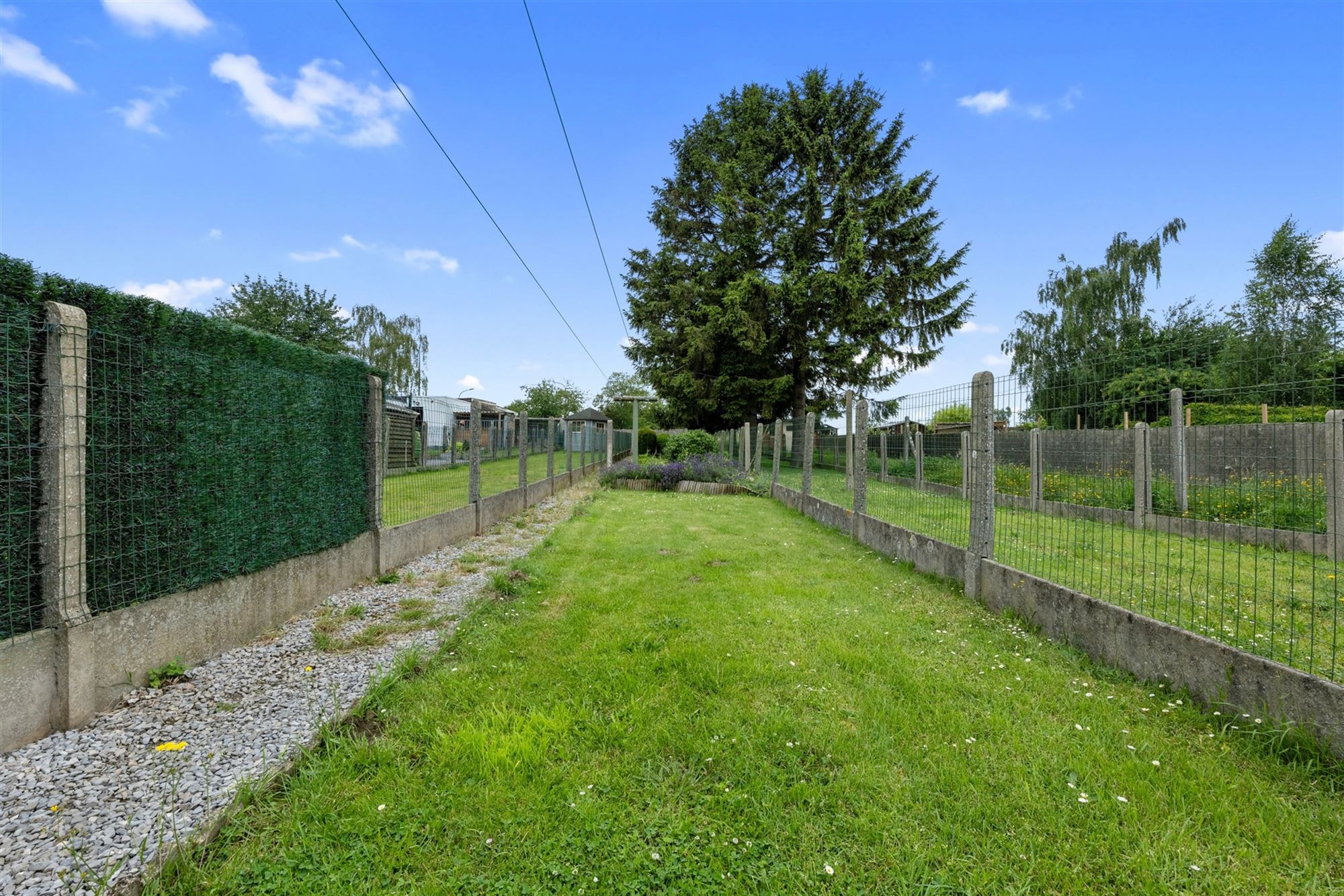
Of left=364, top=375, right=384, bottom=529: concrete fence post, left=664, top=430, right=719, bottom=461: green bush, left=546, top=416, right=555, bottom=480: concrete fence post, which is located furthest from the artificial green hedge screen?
left=664, top=430, right=719, bottom=461: green bush

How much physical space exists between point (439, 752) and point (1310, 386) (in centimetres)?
447

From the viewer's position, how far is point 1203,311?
2.88 meters

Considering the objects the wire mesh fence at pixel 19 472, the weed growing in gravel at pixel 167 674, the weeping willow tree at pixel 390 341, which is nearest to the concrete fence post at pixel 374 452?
the weed growing in gravel at pixel 167 674

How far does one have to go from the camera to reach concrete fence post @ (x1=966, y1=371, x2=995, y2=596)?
464 cm

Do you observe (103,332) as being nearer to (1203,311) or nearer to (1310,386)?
(1203,311)

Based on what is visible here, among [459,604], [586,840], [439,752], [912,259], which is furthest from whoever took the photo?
[912,259]

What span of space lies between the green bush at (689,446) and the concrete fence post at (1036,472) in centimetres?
1022

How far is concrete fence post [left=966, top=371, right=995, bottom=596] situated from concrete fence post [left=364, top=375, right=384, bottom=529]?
233 inches

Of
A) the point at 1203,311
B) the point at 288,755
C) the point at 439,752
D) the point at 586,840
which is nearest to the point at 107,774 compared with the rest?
the point at 288,755

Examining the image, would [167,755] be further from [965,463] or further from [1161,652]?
[965,463]

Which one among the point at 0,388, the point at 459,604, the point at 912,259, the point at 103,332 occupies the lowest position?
the point at 459,604

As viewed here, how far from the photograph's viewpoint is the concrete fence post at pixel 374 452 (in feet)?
18.5

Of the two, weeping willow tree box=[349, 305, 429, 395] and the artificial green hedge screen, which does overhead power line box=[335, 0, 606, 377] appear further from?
weeping willow tree box=[349, 305, 429, 395]

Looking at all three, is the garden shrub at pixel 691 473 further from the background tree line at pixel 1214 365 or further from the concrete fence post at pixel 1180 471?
the background tree line at pixel 1214 365
